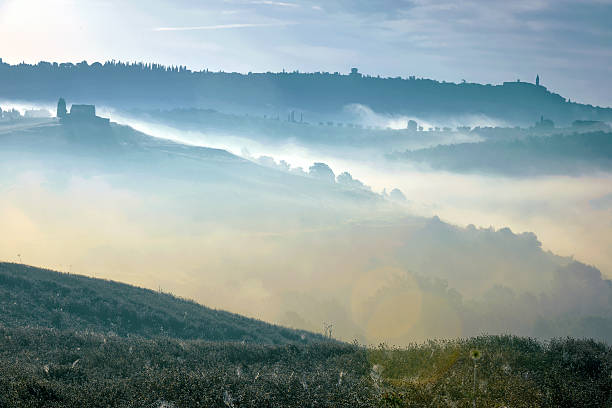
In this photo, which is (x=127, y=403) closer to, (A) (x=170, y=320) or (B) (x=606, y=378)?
(B) (x=606, y=378)

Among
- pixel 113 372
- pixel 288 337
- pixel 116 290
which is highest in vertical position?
pixel 113 372

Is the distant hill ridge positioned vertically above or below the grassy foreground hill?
below

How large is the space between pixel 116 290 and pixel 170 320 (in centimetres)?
1065

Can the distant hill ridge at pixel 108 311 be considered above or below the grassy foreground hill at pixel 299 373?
below

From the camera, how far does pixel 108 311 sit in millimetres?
62375

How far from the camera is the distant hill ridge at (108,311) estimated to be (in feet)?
178

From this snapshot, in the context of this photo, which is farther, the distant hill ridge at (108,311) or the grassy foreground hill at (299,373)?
the distant hill ridge at (108,311)

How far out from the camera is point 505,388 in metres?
19.6

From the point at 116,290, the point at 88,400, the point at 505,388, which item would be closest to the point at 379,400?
the point at 505,388

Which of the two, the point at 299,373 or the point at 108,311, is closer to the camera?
the point at 299,373

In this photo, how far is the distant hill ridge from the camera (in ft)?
178

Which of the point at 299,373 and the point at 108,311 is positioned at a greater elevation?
the point at 299,373

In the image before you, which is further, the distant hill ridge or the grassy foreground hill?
the distant hill ridge

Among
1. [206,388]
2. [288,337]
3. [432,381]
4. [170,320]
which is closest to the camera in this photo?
[206,388]
